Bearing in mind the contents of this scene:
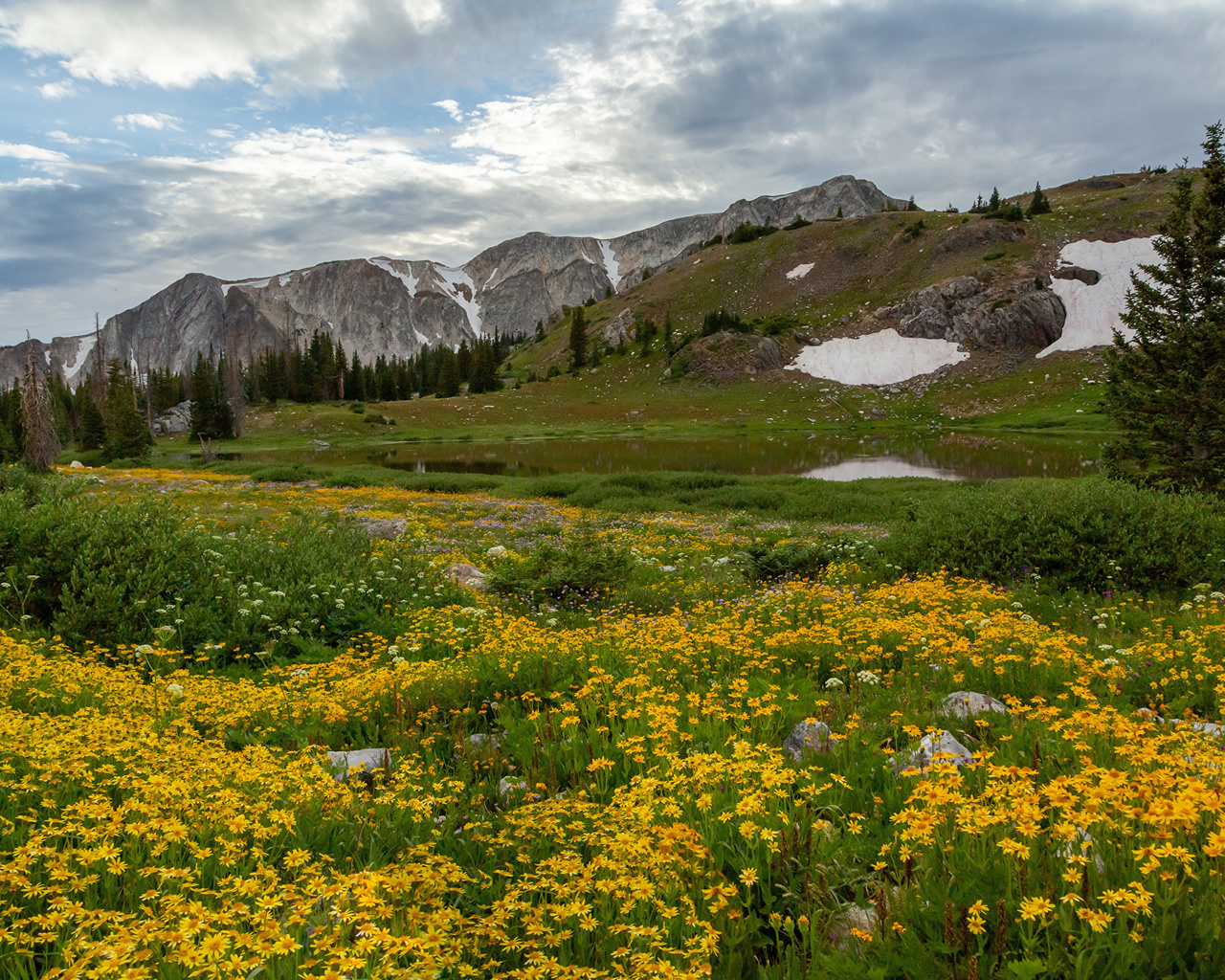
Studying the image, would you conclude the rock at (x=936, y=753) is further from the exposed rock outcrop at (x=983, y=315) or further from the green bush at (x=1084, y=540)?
the exposed rock outcrop at (x=983, y=315)

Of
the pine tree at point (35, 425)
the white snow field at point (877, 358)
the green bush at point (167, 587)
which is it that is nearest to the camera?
the green bush at point (167, 587)

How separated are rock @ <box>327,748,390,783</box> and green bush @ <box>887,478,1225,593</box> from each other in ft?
34.3

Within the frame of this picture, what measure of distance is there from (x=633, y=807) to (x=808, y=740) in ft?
6.68

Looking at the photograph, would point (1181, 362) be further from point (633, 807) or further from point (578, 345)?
point (578, 345)

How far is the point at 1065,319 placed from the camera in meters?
117

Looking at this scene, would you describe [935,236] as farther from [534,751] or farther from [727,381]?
[534,751]

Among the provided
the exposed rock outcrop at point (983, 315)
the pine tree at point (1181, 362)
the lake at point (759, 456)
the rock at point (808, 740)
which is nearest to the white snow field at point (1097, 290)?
the exposed rock outcrop at point (983, 315)

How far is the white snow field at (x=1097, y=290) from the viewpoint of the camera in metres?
113

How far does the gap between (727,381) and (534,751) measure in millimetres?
124180

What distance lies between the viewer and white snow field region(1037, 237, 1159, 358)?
370 ft

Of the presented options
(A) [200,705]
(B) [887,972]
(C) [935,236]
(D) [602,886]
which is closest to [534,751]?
(D) [602,886]

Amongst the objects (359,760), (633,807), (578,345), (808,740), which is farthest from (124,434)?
(578,345)

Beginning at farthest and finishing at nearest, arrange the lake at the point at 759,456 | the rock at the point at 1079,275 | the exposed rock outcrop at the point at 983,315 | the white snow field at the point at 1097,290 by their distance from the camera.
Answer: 1. the rock at the point at 1079,275
2. the exposed rock outcrop at the point at 983,315
3. the white snow field at the point at 1097,290
4. the lake at the point at 759,456

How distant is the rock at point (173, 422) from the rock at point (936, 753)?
12661 cm
